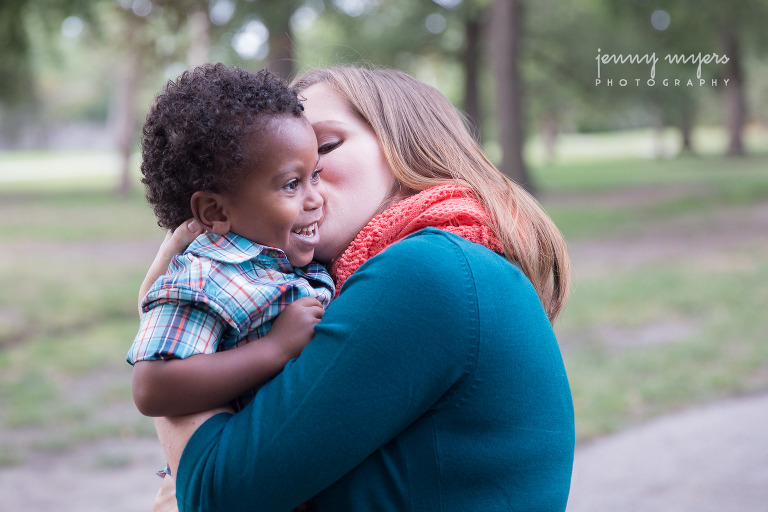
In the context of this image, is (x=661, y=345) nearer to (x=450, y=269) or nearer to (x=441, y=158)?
(x=441, y=158)

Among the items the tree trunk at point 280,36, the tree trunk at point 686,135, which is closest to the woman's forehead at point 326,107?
the tree trunk at point 280,36

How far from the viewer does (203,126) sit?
1464 mm

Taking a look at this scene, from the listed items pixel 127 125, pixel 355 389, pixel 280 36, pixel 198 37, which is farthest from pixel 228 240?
pixel 127 125

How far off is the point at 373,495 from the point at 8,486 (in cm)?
407

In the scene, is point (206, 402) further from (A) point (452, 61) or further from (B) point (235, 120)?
(A) point (452, 61)

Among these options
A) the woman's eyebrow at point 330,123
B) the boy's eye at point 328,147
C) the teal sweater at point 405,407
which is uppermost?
the woman's eyebrow at point 330,123

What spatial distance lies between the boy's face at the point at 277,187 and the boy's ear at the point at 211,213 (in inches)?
0.6

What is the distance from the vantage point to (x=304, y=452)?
126 cm

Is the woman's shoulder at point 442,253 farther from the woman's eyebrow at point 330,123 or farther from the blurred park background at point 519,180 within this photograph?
the blurred park background at point 519,180

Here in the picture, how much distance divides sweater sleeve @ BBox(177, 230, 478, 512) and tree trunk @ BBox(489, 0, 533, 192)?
13.5 meters

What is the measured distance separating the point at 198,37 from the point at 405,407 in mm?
14215

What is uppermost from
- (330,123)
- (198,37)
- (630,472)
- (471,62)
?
(471,62)

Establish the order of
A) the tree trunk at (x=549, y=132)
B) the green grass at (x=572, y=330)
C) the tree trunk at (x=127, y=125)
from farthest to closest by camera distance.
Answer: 1. the tree trunk at (x=549, y=132)
2. the tree trunk at (x=127, y=125)
3. the green grass at (x=572, y=330)

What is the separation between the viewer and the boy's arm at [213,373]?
4.48 ft
